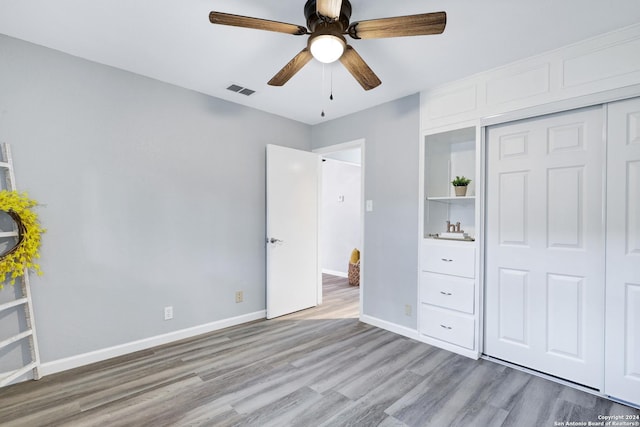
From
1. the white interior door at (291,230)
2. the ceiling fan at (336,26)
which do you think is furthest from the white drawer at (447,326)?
the ceiling fan at (336,26)

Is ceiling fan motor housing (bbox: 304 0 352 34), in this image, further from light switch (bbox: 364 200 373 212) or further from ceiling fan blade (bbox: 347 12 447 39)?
light switch (bbox: 364 200 373 212)

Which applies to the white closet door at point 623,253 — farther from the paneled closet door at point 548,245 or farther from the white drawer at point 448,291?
the white drawer at point 448,291

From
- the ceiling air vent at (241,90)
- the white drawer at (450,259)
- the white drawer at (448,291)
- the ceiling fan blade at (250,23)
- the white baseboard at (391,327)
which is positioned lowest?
the white baseboard at (391,327)

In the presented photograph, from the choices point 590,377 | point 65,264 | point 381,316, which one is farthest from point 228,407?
point 590,377

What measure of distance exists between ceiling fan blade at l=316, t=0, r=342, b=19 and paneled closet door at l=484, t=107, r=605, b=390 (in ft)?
6.12

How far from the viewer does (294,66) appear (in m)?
2.06

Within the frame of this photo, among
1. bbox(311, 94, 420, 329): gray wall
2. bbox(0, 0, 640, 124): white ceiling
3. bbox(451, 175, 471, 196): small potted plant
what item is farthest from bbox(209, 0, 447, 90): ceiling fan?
bbox(451, 175, 471, 196): small potted plant

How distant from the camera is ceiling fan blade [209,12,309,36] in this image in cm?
159

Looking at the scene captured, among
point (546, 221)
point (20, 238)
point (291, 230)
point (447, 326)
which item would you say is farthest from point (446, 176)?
point (20, 238)

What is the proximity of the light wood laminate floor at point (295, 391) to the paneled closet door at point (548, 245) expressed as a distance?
277 mm

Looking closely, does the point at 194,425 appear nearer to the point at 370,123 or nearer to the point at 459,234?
the point at 459,234

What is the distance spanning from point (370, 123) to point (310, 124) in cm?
102

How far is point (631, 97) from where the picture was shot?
203cm

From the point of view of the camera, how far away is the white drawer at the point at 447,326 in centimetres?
273
